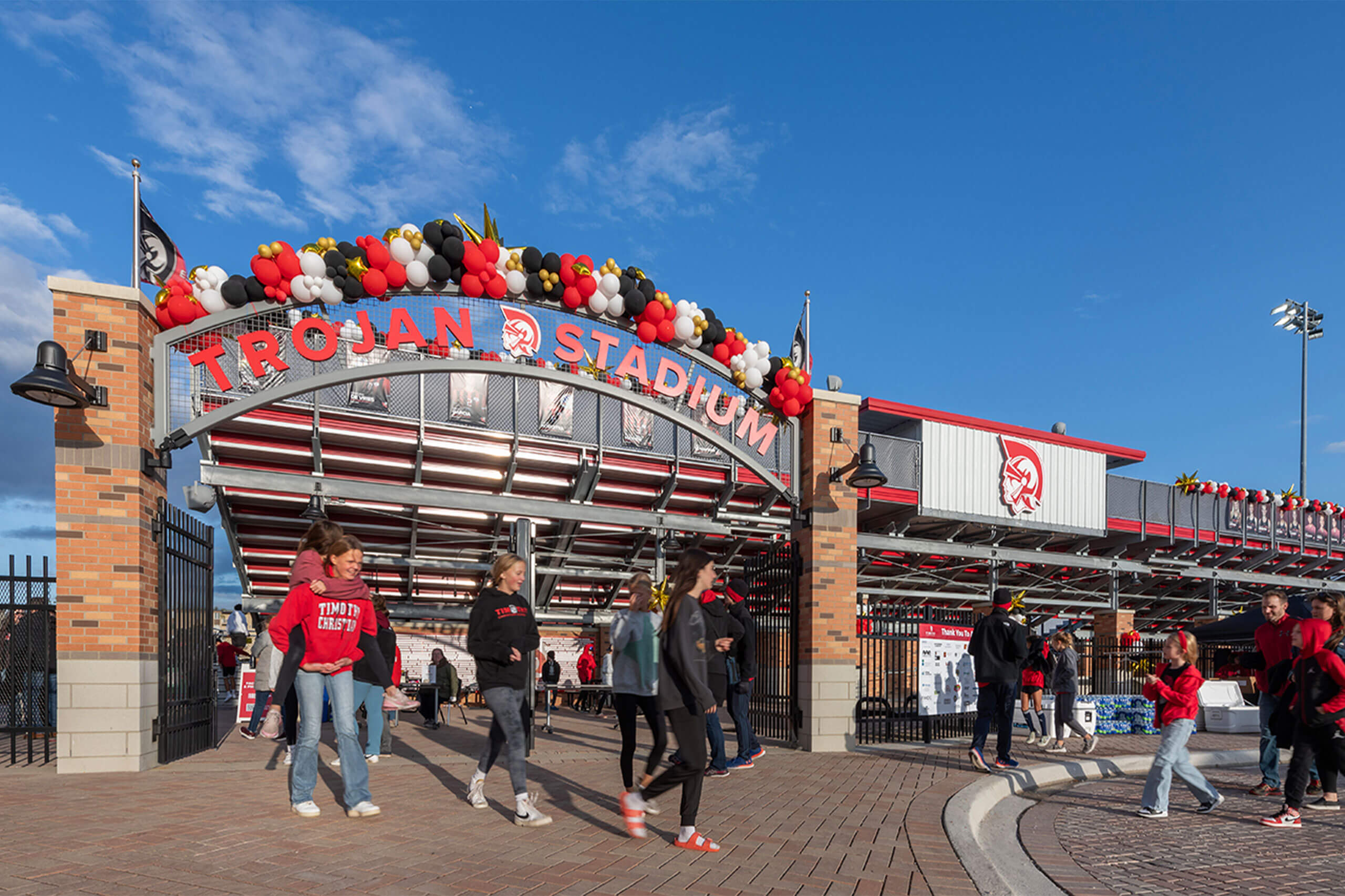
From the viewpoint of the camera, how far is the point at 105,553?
765 cm

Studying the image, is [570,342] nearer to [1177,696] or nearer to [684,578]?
[684,578]

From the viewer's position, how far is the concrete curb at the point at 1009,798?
4.40 m

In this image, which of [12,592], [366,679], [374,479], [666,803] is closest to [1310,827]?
[666,803]

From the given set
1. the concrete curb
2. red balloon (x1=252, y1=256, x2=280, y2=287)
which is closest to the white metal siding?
the concrete curb

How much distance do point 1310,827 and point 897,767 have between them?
127 inches

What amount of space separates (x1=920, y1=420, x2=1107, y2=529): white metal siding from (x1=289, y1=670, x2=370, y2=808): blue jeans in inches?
533

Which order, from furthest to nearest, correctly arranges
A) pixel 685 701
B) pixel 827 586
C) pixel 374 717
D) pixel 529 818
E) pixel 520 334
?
1. pixel 827 586
2. pixel 520 334
3. pixel 374 717
4. pixel 529 818
5. pixel 685 701

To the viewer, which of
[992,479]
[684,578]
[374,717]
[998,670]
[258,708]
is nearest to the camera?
[684,578]

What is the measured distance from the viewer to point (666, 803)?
20.2ft

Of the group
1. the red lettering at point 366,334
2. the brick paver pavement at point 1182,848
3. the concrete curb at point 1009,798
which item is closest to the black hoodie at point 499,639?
the concrete curb at point 1009,798

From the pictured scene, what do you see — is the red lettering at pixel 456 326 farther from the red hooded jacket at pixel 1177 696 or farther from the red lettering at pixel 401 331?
the red hooded jacket at pixel 1177 696

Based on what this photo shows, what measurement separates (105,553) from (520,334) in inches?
177

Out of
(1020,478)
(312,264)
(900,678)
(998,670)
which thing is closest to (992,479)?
(1020,478)

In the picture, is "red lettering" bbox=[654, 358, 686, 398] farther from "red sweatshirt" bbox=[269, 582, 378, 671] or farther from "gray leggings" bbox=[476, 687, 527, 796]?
"red sweatshirt" bbox=[269, 582, 378, 671]
